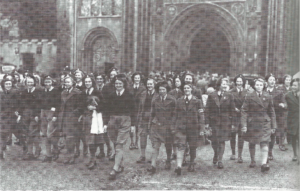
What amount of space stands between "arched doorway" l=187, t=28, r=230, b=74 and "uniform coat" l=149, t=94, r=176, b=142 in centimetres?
681

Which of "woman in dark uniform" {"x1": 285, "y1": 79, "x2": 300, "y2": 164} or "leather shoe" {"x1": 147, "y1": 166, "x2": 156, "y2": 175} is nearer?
"leather shoe" {"x1": 147, "y1": 166, "x2": 156, "y2": 175}

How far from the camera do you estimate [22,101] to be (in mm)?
A: 5043

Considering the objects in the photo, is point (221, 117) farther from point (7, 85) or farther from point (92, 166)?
point (7, 85)

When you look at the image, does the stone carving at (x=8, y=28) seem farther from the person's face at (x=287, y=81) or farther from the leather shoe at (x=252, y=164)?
the leather shoe at (x=252, y=164)

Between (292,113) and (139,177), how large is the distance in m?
2.50

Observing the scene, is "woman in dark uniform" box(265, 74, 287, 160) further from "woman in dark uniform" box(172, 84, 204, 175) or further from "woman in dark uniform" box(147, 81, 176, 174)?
"woman in dark uniform" box(147, 81, 176, 174)

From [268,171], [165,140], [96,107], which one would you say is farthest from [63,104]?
[268,171]

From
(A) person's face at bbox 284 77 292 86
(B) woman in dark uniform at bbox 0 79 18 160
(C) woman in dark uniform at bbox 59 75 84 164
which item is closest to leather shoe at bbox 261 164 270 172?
(A) person's face at bbox 284 77 292 86

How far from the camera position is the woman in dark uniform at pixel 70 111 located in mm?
4695

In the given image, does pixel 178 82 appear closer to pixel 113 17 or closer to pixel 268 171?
pixel 268 171

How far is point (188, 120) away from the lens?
14.3 ft

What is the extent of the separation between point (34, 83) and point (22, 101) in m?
0.33

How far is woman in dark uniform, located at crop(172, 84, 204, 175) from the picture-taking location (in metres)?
4.33

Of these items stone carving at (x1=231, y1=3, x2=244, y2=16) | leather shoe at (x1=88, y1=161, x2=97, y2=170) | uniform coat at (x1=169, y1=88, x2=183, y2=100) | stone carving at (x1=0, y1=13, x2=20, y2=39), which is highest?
stone carving at (x1=231, y1=3, x2=244, y2=16)
